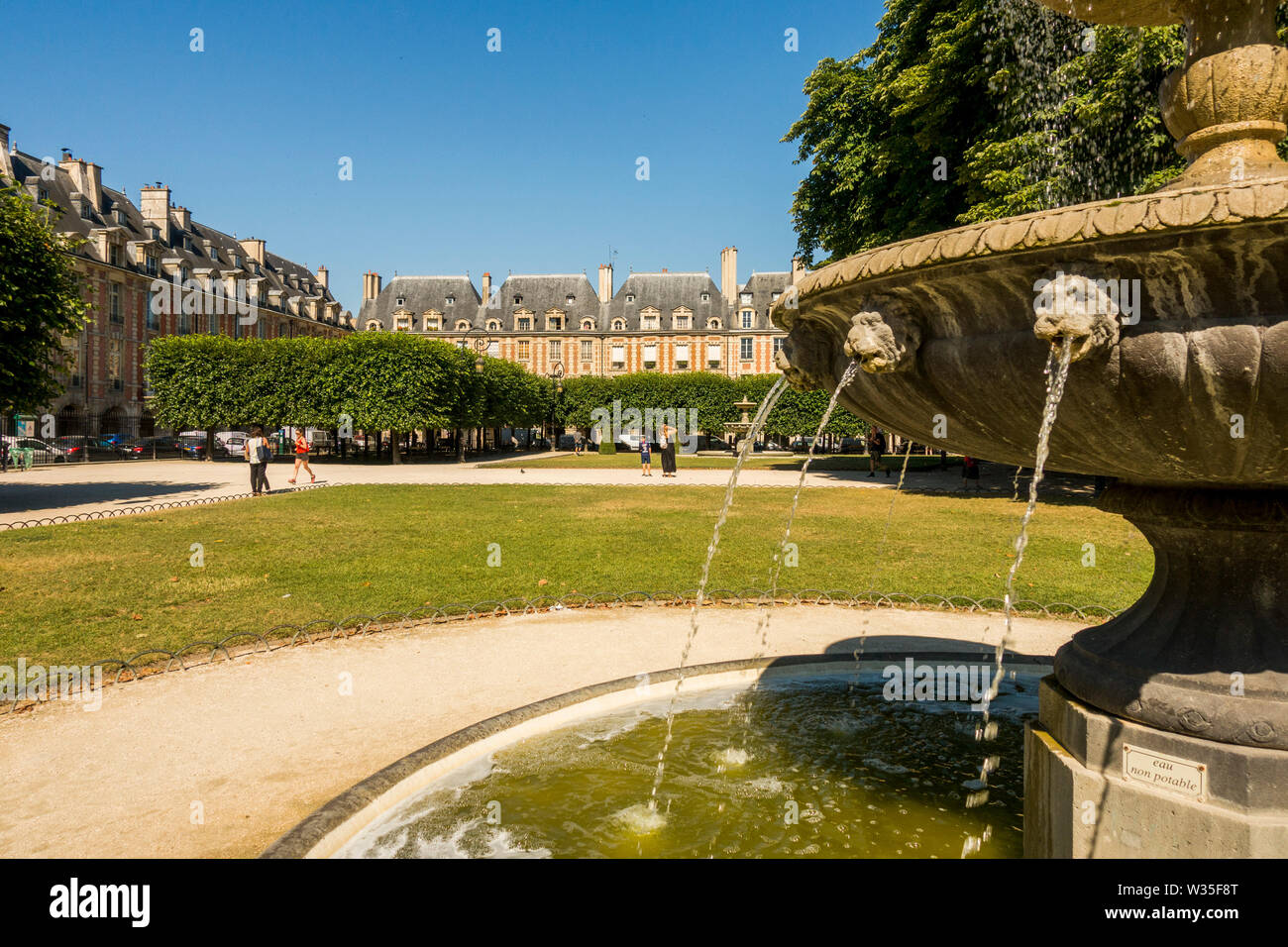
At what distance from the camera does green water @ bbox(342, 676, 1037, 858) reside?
3.09 meters

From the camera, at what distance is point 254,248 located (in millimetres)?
66625

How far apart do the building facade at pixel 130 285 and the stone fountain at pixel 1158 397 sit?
45996 mm

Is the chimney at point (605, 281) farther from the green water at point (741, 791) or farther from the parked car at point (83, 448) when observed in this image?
the green water at point (741, 791)

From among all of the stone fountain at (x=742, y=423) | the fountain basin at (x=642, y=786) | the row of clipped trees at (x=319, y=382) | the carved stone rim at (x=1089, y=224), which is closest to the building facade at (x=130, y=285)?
the row of clipped trees at (x=319, y=382)

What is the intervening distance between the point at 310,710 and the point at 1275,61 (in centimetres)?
561

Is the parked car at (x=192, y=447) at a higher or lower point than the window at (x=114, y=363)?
lower

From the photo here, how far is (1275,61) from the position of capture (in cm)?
270

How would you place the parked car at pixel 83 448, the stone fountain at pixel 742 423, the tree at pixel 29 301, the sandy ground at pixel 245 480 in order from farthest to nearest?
1. the stone fountain at pixel 742 423
2. the parked car at pixel 83 448
3. the sandy ground at pixel 245 480
4. the tree at pixel 29 301

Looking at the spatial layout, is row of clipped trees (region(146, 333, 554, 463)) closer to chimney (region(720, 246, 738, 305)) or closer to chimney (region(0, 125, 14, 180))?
chimney (region(0, 125, 14, 180))

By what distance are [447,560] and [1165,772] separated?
28.5ft

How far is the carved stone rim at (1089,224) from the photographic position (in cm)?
180

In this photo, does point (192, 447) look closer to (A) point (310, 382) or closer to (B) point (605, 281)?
(A) point (310, 382)

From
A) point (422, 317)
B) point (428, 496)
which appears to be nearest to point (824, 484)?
point (428, 496)

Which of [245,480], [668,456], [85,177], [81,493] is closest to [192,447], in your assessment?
[85,177]
